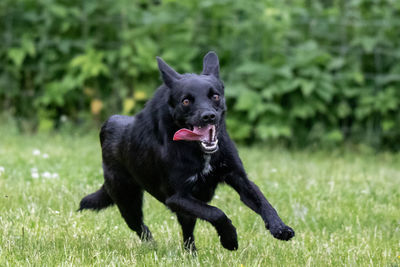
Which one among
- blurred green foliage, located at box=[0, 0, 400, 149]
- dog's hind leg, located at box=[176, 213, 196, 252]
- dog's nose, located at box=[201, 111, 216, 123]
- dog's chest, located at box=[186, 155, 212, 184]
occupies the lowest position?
blurred green foliage, located at box=[0, 0, 400, 149]

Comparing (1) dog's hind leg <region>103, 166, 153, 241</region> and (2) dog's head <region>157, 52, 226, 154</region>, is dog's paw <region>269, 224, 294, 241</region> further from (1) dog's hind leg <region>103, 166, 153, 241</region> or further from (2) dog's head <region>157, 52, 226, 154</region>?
(1) dog's hind leg <region>103, 166, 153, 241</region>

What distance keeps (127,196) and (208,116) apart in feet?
3.70

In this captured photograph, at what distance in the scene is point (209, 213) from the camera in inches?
136

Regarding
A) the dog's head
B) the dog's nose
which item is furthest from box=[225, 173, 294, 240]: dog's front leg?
the dog's nose

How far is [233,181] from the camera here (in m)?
3.73

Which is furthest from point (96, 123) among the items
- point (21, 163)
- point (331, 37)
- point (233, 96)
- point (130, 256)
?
point (130, 256)

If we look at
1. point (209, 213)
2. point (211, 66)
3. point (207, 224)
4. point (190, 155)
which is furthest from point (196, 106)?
point (207, 224)

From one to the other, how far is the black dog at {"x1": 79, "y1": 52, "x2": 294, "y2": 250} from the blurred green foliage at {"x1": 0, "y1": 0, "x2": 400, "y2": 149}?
4339mm

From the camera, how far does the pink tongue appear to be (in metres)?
3.48

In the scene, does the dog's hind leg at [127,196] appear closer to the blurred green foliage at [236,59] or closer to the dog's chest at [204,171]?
the dog's chest at [204,171]

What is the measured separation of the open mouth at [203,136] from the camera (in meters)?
3.46

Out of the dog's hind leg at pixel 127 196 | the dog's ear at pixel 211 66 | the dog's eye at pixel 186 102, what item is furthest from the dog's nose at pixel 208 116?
the dog's hind leg at pixel 127 196

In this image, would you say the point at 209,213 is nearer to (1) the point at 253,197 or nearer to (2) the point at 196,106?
(1) the point at 253,197

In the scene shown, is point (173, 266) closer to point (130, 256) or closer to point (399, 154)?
point (130, 256)
